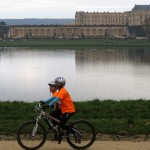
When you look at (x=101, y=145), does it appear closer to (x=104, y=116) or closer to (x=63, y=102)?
(x=63, y=102)

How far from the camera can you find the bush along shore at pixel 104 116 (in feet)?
35.2

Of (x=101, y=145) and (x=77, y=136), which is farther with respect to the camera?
(x=101, y=145)

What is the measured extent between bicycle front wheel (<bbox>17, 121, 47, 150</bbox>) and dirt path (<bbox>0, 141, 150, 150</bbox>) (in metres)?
0.18

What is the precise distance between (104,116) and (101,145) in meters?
3.50

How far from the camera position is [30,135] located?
30.3 ft

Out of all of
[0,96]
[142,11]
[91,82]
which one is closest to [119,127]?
[0,96]

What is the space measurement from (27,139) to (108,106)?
5.78 meters

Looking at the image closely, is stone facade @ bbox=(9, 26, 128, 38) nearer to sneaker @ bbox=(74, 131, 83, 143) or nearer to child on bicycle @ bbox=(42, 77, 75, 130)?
child on bicycle @ bbox=(42, 77, 75, 130)

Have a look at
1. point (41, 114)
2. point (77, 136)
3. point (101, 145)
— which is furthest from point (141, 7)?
point (41, 114)

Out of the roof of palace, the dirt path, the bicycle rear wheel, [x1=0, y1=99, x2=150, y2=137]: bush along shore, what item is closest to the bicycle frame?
the bicycle rear wheel

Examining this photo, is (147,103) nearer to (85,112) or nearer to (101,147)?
(85,112)

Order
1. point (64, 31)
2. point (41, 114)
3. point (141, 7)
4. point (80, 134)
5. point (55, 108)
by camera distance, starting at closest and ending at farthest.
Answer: point (41, 114), point (80, 134), point (55, 108), point (64, 31), point (141, 7)

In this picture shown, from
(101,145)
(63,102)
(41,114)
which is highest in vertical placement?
(63,102)

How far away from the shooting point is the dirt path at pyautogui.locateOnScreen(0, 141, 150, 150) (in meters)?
9.23
